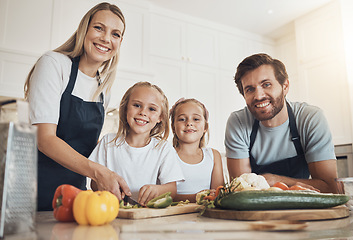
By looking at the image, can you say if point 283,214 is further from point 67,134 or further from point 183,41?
point 183,41

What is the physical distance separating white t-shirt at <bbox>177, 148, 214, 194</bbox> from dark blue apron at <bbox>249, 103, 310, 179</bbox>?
0.25 metres

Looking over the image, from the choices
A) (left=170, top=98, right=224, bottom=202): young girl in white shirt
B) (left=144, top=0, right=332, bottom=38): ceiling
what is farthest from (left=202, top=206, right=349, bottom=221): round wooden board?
(left=144, top=0, right=332, bottom=38): ceiling

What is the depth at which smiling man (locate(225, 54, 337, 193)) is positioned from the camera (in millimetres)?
1489

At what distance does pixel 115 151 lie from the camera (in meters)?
1.41

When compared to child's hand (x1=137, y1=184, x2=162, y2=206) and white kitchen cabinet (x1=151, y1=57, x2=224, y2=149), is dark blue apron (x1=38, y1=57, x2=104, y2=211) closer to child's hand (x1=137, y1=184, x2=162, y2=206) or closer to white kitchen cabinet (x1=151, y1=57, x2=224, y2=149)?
child's hand (x1=137, y1=184, x2=162, y2=206)

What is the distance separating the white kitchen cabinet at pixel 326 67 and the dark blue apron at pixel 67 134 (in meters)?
3.18

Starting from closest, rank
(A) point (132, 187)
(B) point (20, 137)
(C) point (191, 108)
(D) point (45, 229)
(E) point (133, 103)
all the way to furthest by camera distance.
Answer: (B) point (20, 137)
(D) point (45, 229)
(A) point (132, 187)
(E) point (133, 103)
(C) point (191, 108)

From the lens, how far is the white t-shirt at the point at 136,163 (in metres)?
1.38

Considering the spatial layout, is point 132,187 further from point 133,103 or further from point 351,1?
point 351,1

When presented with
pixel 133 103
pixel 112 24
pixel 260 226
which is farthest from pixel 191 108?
pixel 260 226

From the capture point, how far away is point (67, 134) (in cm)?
132

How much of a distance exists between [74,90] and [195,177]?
773mm

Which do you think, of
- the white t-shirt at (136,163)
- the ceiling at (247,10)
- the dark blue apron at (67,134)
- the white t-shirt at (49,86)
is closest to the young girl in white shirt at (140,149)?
the white t-shirt at (136,163)

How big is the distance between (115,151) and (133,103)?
0.25 meters
